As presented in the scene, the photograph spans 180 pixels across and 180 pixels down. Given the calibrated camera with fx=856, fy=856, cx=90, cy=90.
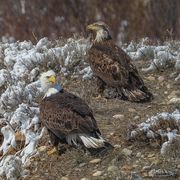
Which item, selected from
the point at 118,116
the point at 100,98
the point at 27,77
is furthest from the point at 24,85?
the point at 118,116

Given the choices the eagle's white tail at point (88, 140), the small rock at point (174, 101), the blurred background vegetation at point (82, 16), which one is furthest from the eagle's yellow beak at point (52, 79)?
the blurred background vegetation at point (82, 16)

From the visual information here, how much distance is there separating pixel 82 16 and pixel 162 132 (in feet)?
61.0

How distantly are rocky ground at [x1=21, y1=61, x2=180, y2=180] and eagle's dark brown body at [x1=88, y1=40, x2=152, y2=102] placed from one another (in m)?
0.14

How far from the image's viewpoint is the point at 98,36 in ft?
35.2

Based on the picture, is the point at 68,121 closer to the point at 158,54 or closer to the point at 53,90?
the point at 53,90

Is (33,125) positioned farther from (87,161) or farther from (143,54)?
(143,54)

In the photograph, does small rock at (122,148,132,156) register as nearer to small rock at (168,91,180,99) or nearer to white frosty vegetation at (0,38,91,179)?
white frosty vegetation at (0,38,91,179)

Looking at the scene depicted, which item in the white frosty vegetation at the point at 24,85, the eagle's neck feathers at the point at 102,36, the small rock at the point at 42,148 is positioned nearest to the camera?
the small rock at the point at 42,148

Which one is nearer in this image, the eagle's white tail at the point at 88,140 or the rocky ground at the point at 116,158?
the rocky ground at the point at 116,158

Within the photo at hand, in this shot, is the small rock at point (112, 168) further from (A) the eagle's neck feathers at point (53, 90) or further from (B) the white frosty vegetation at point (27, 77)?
(A) the eagle's neck feathers at point (53, 90)

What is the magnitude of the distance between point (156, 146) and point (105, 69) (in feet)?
6.76

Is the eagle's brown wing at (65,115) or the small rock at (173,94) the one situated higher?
the eagle's brown wing at (65,115)

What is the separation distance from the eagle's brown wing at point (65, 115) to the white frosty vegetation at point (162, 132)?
18.3 inches

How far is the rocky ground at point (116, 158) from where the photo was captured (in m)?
7.94
